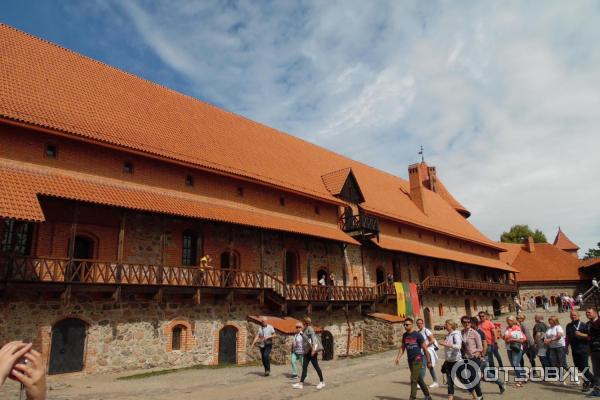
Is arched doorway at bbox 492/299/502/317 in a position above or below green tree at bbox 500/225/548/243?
below

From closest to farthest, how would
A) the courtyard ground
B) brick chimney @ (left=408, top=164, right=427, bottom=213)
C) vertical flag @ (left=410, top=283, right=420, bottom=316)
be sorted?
the courtyard ground → vertical flag @ (left=410, top=283, right=420, bottom=316) → brick chimney @ (left=408, top=164, right=427, bottom=213)

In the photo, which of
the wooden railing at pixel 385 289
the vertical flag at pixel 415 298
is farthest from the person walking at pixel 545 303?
the wooden railing at pixel 385 289

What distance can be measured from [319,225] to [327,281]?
2.77 metres

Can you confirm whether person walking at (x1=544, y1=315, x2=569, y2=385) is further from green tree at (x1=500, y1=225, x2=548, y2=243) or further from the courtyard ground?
green tree at (x1=500, y1=225, x2=548, y2=243)

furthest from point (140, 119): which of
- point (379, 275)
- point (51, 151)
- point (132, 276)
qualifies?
point (379, 275)

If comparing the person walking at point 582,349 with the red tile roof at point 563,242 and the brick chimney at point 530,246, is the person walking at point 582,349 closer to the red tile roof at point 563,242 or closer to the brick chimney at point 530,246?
the brick chimney at point 530,246

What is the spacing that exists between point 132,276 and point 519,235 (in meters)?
58.5

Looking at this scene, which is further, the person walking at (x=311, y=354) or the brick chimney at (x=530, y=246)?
the brick chimney at (x=530, y=246)

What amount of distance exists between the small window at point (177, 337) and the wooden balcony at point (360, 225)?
36.5 ft

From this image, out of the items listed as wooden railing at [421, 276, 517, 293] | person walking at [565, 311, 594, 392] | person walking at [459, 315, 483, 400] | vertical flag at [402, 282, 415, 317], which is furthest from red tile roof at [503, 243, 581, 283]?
person walking at [459, 315, 483, 400]

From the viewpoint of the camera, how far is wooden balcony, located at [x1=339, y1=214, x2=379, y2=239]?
23.8m

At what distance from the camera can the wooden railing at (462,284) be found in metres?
28.2

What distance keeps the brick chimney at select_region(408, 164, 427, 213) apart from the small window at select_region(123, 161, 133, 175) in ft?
75.3

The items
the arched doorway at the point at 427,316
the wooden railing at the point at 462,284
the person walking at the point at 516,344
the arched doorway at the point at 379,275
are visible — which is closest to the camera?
the person walking at the point at 516,344
